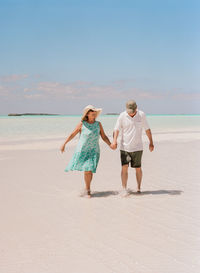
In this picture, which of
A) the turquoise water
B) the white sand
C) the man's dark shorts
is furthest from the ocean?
the man's dark shorts

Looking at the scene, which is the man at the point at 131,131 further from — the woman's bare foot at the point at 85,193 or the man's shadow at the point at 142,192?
the woman's bare foot at the point at 85,193

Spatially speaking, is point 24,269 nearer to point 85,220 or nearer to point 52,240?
point 52,240

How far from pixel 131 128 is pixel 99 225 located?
6.63ft

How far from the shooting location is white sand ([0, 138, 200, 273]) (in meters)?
3.30

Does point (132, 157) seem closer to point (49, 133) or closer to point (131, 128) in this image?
point (131, 128)

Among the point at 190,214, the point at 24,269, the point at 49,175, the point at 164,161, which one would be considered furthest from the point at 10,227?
the point at 164,161

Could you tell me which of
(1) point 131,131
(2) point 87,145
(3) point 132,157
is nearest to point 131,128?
(1) point 131,131

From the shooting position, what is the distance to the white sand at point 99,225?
10.8 feet

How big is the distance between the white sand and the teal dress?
0.60 meters

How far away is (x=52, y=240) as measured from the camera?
388cm

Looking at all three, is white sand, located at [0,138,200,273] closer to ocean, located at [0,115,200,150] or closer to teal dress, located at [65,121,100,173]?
teal dress, located at [65,121,100,173]

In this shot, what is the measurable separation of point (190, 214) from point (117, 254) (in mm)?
1771

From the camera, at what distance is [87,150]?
5.84m

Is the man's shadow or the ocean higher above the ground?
the man's shadow
